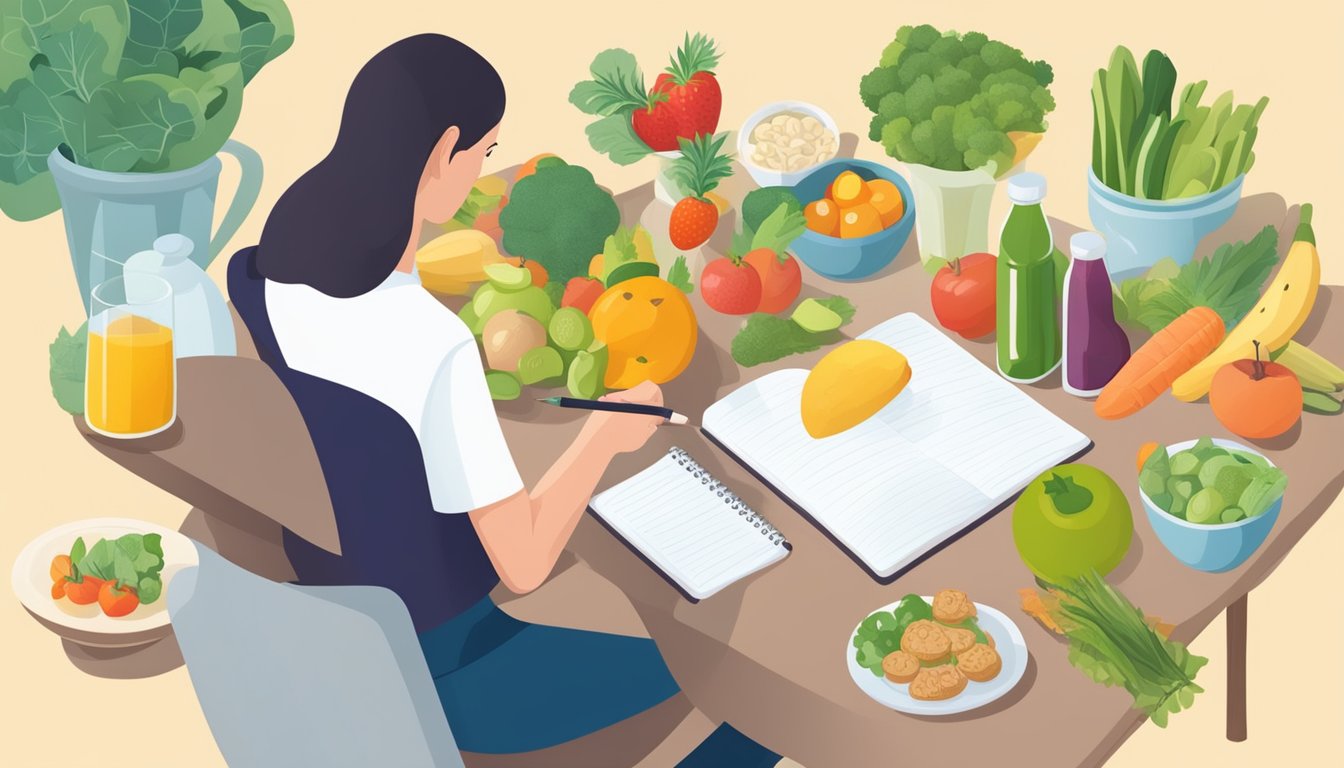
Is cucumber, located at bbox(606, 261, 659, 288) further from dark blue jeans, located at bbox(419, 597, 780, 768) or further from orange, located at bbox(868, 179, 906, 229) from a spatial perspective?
dark blue jeans, located at bbox(419, 597, 780, 768)

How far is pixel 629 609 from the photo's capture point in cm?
458

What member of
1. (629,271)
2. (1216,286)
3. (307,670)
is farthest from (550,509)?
(1216,286)

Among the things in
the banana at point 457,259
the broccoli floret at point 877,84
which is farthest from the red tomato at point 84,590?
the broccoli floret at point 877,84

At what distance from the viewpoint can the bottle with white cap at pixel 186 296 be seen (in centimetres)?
483

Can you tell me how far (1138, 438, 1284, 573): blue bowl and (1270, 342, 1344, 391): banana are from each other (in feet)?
1.58

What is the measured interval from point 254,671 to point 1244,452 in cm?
208

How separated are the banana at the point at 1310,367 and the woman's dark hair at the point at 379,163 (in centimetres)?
198

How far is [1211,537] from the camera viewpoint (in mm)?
4422

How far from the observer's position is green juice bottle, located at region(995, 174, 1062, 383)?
16.0ft

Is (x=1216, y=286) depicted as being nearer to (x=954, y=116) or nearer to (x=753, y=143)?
(x=954, y=116)

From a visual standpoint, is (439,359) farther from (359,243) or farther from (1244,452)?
(1244,452)

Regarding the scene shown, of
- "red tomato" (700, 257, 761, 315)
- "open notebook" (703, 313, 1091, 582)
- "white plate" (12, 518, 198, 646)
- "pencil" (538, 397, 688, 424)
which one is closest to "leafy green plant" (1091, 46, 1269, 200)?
"open notebook" (703, 313, 1091, 582)

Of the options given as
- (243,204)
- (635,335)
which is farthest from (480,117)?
(243,204)

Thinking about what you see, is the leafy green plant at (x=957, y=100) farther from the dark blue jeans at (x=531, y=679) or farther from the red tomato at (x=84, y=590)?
the red tomato at (x=84, y=590)
